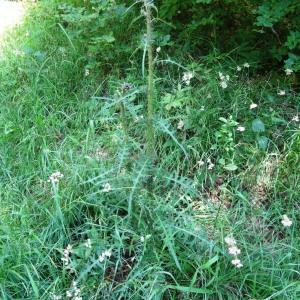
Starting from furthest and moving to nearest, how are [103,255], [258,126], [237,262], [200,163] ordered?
[258,126], [200,163], [103,255], [237,262]

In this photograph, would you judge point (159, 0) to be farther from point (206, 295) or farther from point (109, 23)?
point (206, 295)

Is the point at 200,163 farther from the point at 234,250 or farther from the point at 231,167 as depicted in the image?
the point at 234,250

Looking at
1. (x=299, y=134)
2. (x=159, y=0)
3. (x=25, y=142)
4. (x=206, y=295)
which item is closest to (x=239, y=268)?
(x=206, y=295)

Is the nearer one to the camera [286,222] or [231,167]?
[286,222]

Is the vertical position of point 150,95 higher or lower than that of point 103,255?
higher

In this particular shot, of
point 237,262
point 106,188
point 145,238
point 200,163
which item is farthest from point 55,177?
point 237,262

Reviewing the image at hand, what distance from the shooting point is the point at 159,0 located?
3389mm

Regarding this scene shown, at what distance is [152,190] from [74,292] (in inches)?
24.7

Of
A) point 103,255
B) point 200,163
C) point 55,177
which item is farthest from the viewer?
point 200,163

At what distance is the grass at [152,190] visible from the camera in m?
1.98

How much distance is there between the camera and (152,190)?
226 centimetres

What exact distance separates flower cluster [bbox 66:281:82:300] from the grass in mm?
45

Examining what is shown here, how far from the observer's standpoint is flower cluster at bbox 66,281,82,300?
187cm

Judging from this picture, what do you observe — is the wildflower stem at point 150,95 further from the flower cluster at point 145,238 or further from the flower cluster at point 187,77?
the flower cluster at point 187,77
